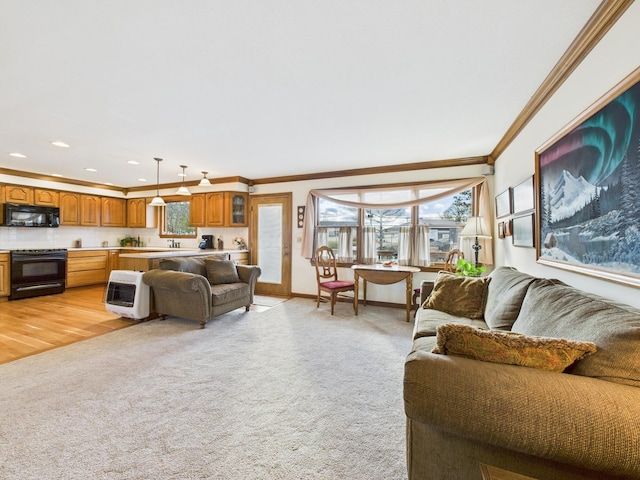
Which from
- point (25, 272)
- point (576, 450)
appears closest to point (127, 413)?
point (576, 450)

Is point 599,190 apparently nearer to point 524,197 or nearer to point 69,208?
point 524,197

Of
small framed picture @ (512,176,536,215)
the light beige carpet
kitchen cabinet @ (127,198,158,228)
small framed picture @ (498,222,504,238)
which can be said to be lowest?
the light beige carpet

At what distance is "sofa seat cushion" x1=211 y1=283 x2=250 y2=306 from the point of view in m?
3.72

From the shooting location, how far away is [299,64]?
2012 millimetres

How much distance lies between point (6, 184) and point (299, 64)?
6293 mm

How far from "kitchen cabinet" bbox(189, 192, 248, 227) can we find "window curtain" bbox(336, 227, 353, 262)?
2102 millimetres

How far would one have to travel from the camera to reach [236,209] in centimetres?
585

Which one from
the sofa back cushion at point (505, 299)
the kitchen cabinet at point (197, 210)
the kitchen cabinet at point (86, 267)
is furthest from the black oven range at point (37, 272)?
the sofa back cushion at point (505, 299)

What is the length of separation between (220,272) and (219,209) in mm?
2019

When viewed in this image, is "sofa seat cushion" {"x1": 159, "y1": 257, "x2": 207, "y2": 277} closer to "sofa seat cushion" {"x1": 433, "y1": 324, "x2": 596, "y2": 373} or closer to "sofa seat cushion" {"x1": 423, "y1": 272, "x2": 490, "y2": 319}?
"sofa seat cushion" {"x1": 423, "y1": 272, "x2": 490, "y2": 319}

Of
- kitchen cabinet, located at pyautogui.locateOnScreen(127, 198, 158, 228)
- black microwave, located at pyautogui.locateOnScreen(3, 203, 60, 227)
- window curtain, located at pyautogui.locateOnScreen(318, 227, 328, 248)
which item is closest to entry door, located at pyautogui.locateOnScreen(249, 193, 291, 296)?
window curtain, located at pyautogui.locateOnScreen(318, 227, 328, 248)

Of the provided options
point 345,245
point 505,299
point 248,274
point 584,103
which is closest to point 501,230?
point 505,299

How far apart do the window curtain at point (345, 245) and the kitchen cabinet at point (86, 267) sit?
5.41 meters

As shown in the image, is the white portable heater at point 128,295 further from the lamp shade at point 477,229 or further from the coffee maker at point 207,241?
the lamp shade at point 477,229
